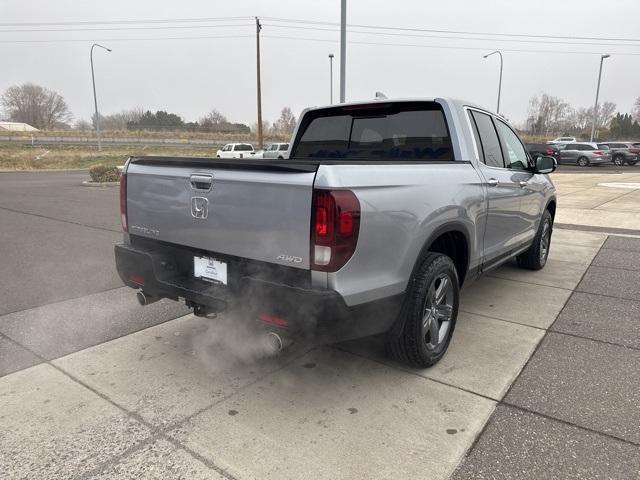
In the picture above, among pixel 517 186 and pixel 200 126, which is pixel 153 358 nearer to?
pixel 517 186

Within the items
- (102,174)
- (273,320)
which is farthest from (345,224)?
(102,174)

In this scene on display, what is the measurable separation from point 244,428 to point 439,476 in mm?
1052

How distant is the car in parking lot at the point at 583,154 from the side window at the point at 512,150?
30.5 metres

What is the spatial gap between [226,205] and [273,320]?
2.36ft

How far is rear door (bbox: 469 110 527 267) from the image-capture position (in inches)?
152

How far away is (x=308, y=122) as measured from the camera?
15.0 ft

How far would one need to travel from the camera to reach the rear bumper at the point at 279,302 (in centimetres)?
240

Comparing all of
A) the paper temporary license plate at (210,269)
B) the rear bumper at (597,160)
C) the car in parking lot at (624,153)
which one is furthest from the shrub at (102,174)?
the car in parking lot at (624,153)

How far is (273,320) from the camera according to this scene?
2.52 metres

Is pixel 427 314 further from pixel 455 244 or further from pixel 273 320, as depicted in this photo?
pixel 273 320

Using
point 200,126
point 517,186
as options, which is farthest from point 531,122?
point 517,186

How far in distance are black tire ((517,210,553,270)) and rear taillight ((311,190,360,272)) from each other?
3897 millimetres

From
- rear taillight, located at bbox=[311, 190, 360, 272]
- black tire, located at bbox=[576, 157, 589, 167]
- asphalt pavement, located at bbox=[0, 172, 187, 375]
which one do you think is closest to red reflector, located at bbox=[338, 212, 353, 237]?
rear taillight, located at bbox=[311, 190, 360, 272]

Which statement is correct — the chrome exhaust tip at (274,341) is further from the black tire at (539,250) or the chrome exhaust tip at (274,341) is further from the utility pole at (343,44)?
the utility pole at (343,44)
